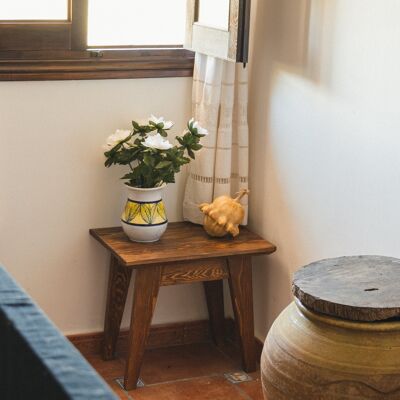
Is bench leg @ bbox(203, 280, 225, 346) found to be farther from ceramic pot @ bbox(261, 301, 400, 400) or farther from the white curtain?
ceramic pot @ bbox(261, 301, 400, 400)

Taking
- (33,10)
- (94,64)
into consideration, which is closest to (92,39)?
(94,64)

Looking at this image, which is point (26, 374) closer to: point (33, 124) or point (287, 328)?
point (287, 328)

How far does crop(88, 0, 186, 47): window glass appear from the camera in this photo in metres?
3.35

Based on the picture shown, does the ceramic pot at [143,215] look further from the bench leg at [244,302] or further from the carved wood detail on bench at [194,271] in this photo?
the bench leg at [244,302]

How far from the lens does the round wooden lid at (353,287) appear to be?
230cm

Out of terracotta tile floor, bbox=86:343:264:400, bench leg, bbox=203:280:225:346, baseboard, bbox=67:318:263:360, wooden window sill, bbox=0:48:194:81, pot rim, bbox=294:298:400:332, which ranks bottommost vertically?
terracotta tile floor, bbox=86:343:264:400

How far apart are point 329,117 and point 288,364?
0.91m

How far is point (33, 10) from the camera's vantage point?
325 centimetres

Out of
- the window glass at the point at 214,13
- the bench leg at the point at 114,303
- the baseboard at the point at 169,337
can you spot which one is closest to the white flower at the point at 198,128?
the window glass at the point at 214,13

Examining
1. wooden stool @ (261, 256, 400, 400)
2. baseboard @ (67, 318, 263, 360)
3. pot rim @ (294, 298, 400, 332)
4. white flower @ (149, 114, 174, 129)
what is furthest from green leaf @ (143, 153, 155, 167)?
pot rim @ (294, 298, 400, 332)

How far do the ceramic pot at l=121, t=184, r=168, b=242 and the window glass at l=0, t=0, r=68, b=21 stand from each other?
2.05 ft

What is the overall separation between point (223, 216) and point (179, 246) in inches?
7.1

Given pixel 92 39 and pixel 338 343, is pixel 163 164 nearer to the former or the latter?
pixel 92 39

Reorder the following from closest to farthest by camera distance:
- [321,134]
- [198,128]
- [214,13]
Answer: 1. [321,134]
2. [214,13]
3. [198,128]
